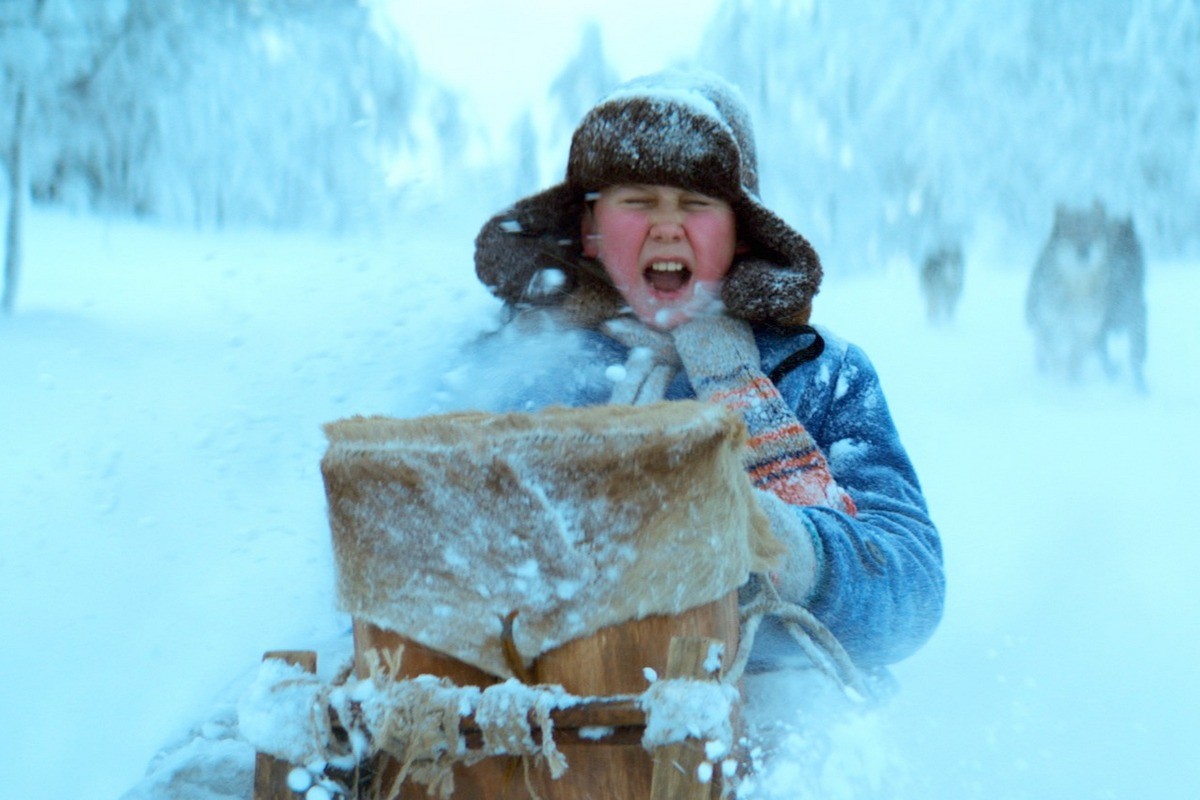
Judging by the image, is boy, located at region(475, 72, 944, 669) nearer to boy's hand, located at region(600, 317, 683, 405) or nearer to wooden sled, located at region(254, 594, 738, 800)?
boy's hand, located at region(600, 317, 683, 405)

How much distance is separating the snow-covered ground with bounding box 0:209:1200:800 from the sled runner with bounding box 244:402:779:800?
42 centimetres

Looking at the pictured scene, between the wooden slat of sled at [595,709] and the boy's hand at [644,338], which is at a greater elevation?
the boy's hand at [644,338]

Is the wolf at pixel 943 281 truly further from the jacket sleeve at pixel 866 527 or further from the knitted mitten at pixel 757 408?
the knitted mitten at pixel 757 408

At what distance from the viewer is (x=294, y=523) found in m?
2.03

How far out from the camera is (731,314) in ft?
4.84

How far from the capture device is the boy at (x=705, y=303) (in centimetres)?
131

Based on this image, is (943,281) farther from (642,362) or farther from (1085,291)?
(642,362)

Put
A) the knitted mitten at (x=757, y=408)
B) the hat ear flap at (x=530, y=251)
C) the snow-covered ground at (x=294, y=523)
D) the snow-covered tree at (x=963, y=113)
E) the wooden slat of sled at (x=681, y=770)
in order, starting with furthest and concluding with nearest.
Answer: the snow-covered tree at (x=963, y=113) < the snow-covered ground at (x=294, y=523) < the hat ear flap at (x=530, y=251) < the knitted mitten at (x=757, y=408) < the wooden slat of sled at (x=681, y=770)

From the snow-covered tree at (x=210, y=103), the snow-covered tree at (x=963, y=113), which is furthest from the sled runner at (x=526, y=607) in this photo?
the snow-covered tree at (x=963, y=113)

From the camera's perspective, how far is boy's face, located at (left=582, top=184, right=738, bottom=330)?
147cm

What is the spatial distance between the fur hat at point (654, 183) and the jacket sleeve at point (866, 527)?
117 mm

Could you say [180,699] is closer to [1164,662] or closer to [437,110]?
[437,110]

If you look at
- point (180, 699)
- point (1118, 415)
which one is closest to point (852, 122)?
point (1118, 415)

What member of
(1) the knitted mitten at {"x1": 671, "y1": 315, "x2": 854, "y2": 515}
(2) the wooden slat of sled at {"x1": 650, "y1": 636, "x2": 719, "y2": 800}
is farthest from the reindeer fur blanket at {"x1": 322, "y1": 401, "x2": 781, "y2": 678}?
(1) the knitted mitten at {"x1": 671, "y1": 315, "x2": 854, "y2": 515}
